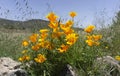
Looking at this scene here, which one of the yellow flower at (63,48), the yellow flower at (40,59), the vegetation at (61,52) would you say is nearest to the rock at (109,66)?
the vegetation at (61,52)

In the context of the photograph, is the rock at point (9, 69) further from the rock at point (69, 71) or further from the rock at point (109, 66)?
the rock at point (109, 66)

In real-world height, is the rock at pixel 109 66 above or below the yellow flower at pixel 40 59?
below

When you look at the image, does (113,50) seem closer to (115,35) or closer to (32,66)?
(115,35)

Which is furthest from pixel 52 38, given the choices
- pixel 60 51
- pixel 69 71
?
pixel 69 71

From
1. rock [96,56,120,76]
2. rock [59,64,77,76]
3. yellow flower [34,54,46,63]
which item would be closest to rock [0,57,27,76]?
yellow flower [34,54,46,63]

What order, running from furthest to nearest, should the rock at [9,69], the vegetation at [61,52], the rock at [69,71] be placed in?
1. the rock at [9,69]
2. the vegetation at [61,52]
3. the rock at [69,71]

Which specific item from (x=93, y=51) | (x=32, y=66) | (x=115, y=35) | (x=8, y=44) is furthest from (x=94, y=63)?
(x=8, y=44)

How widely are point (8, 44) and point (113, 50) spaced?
119 inches

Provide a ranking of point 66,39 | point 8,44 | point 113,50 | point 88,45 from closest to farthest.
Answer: point 66,39, point 88,45, point 113,50, point 8,44

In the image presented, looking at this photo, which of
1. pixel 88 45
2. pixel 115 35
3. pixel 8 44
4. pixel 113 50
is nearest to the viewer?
pixel 88 45

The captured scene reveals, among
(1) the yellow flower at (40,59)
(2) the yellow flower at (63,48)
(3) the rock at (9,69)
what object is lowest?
(3) the rock at (9,69)

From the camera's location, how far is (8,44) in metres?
8.84

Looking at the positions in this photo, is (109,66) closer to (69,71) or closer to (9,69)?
(69,71)

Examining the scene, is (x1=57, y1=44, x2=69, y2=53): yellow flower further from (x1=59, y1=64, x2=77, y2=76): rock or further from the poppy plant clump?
(x1=59, y1=64, x2=77, y2=76): rock
